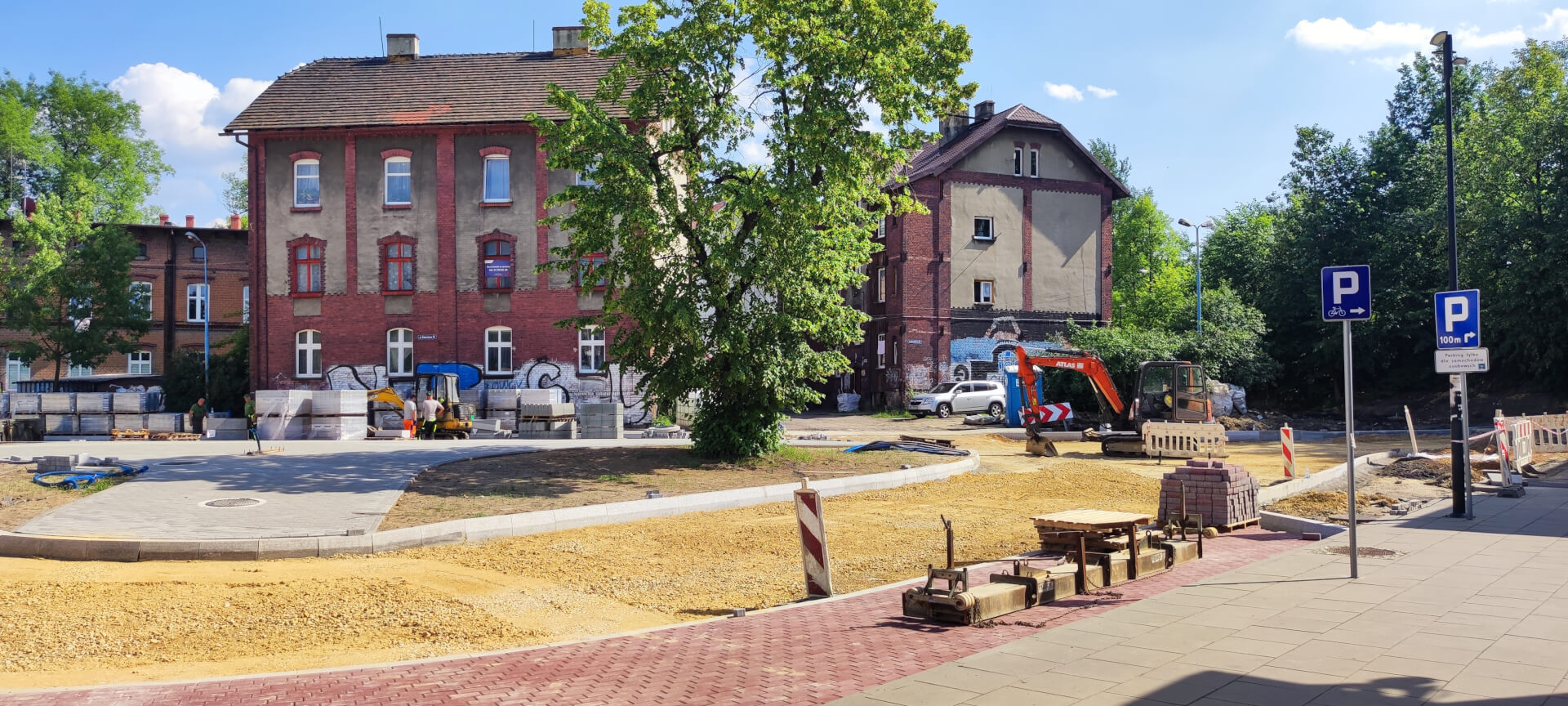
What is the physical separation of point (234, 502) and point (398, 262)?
21.7m

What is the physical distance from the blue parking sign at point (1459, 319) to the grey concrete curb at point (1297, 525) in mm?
2742

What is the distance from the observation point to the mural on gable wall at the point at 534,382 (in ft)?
111

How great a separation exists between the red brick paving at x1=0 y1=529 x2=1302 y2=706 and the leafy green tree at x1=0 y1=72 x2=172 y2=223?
54083mm

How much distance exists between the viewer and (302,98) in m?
35.4

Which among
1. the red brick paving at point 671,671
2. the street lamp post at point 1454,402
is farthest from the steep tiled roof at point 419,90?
the red brick paving at point 671,671

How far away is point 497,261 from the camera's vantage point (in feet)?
112

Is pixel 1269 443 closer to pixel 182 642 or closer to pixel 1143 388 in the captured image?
pixel 1143 388

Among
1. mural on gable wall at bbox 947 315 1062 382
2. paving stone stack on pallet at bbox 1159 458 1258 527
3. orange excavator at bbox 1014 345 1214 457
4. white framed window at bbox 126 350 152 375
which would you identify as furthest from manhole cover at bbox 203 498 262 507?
white framed window at bbox 126 350 152 375

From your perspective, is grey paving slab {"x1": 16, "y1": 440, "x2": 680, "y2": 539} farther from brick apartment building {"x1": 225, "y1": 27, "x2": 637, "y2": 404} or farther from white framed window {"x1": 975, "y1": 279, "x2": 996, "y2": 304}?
white framed window {"x1": 975, "y1": 279, "x2": 996, "y2": 304}

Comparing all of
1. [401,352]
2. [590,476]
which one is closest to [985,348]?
[401,352]

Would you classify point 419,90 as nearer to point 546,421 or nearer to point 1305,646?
point 546,421

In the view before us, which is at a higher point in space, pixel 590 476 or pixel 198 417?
pixel 198 417

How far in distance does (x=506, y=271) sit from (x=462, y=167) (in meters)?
3.81

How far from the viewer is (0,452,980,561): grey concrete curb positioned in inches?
429
